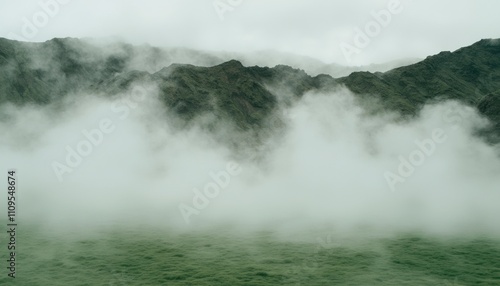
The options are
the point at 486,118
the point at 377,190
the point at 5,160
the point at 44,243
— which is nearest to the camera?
the point at 44,243

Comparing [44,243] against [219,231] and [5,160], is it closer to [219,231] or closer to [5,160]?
[219,231]

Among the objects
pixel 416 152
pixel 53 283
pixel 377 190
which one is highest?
pixel 416 152

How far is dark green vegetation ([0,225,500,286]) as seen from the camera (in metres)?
50.2

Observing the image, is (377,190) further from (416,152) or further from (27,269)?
(27,269)

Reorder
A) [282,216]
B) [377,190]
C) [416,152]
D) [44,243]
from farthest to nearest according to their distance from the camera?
1. [416,152]
2. [377,190]
3. [282,216]
4. [44,243]

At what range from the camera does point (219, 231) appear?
3061 inches

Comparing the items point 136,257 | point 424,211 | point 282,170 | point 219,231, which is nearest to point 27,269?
point 136,257

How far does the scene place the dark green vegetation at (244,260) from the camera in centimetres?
5016

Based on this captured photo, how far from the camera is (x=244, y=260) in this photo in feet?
190

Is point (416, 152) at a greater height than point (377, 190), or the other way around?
point (416, 152)

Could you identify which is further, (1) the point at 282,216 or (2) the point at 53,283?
(1) the point at 282,216

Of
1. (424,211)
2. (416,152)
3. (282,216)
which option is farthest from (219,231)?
(416,152)

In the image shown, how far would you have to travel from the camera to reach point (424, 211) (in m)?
99.6

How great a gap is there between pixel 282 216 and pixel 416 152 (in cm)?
12024
